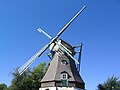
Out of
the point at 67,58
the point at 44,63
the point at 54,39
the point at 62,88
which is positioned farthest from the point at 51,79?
the point at 44,63

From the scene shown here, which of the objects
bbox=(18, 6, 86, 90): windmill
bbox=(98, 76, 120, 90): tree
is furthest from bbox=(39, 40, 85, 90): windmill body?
bbox=(98, 76, 120, 90): tree

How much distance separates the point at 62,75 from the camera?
29.3 m

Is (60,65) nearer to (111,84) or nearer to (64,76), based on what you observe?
(64,76)

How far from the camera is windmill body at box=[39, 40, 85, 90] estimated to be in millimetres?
28734

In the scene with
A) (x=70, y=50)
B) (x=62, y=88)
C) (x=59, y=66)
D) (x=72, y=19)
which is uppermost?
(x=72, y=19)

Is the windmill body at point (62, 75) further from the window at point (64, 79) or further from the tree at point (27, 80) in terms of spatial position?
the tree at point (27, 80)

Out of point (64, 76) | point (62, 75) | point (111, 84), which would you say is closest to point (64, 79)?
point (64, 76)

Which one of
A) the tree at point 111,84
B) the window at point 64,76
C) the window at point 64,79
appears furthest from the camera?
the tree at point 111,84

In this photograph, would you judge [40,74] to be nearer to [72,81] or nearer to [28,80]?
[28,80]

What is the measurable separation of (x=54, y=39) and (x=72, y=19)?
4261mm

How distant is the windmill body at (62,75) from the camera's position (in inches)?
1131

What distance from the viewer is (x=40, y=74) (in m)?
46.8

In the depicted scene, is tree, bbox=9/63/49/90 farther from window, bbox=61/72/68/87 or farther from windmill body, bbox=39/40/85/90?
window, bbox=61/72/68/87

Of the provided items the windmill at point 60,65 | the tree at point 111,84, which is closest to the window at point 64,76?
the windmill at point 60,65
